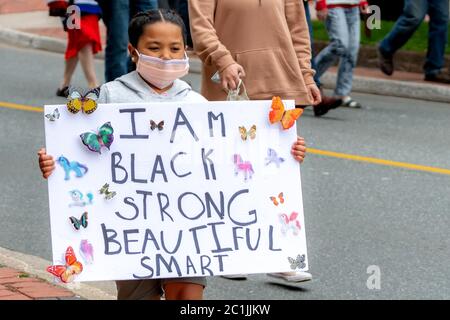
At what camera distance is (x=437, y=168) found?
870 cm

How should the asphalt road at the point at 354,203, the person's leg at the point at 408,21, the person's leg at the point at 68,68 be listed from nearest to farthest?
the asphalt road at the point at 354,203 → the person's leg at the point at 68,68 → the person's leg at the point at 408,21

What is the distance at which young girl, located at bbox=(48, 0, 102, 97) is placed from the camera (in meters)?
11.0

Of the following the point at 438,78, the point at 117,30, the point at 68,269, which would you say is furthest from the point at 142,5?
the point at 68,269

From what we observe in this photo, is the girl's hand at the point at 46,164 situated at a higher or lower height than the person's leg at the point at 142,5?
higher

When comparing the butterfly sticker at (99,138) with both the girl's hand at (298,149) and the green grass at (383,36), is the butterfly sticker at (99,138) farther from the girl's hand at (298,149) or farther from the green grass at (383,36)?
the green grass at (383,36)

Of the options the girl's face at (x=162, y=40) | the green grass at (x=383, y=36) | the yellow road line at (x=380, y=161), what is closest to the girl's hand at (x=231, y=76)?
the girl's face at (x=162, y=40)

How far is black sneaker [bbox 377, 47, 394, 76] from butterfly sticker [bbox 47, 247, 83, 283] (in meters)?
8.86

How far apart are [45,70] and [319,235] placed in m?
7.35

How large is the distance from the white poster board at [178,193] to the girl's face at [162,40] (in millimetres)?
251

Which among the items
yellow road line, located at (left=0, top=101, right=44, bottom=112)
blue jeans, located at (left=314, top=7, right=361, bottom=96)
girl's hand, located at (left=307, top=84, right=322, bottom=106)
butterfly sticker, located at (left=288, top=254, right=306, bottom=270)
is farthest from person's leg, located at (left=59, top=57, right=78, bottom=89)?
butterfly sticker, located at (left=288, top=254, right=306, bottom=270)

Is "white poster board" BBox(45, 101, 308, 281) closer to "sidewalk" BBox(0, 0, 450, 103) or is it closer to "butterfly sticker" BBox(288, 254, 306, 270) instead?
"butterfly sticker" BBox(288, 254, 306, 270)

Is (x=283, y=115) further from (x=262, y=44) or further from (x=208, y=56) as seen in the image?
(x=262, y=44)

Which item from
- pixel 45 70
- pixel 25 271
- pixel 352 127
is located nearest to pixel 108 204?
pixel 25 271

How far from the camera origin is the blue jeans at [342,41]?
1104 centimetres
